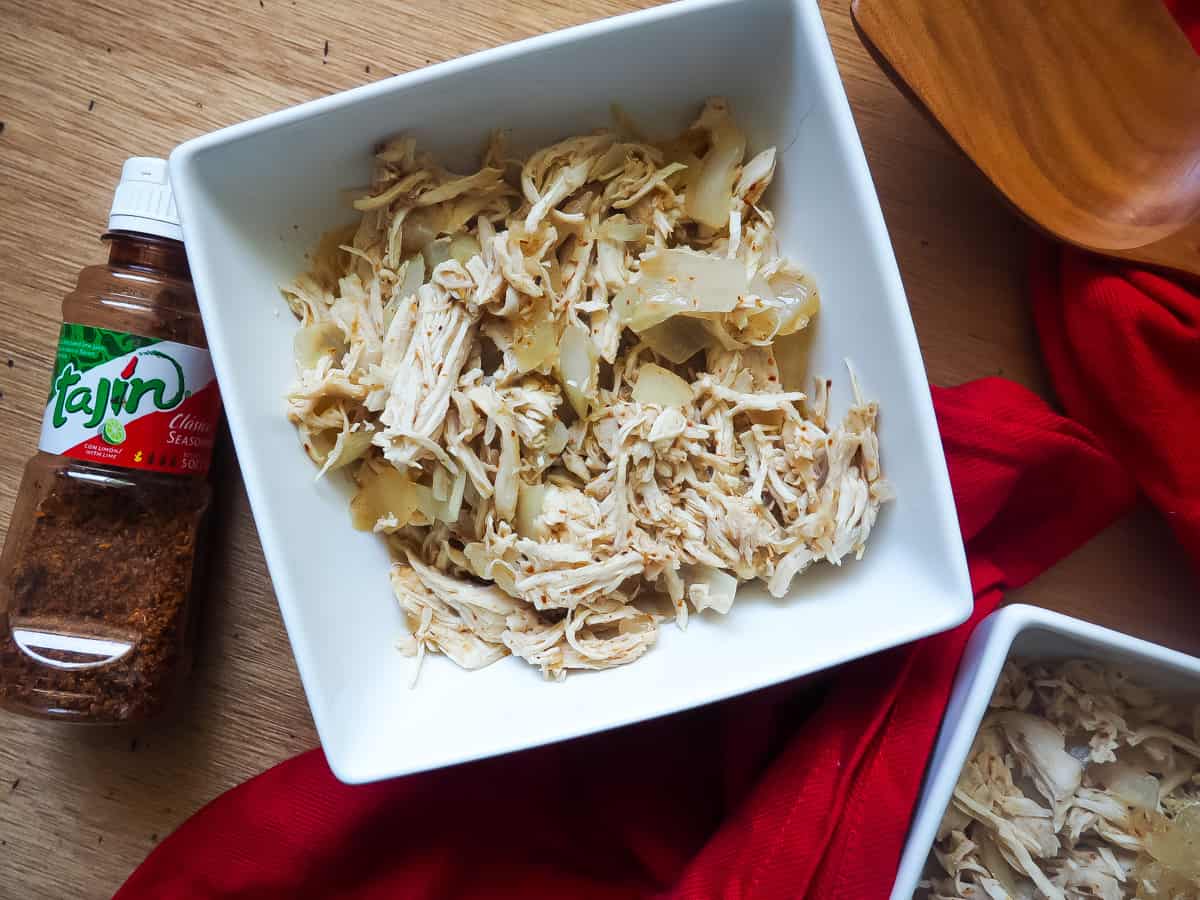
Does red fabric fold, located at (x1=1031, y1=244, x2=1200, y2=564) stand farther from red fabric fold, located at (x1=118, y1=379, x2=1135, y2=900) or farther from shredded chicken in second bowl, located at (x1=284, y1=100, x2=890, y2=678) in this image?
shredded chicken in second bowl, located at (x1=284, y1=100, x2=890, y2=678)

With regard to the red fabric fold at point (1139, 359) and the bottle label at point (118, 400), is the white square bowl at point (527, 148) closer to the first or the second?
the bottle label at point (118, 400)

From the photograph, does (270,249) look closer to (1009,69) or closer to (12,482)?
(12,482)

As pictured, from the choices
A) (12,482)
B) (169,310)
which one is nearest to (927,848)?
(169,310)

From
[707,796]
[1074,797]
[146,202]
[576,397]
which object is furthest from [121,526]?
[1074,797]

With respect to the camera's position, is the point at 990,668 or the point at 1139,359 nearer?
the point at 990,668

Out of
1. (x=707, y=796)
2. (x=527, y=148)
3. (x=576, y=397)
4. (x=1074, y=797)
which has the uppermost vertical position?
(x=527, y=148)

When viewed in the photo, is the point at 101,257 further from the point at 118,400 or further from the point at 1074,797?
the point at 1074,797
